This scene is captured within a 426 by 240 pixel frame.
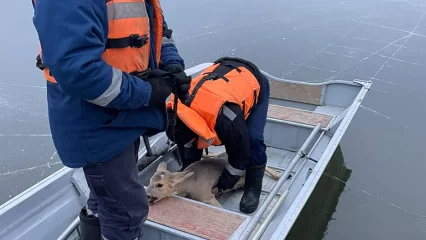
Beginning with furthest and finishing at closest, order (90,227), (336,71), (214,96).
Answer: (336,71), (214,96), (90,227)

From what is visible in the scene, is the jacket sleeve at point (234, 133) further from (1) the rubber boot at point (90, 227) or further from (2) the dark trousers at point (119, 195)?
(1) the rubber boot at point (90, 227)

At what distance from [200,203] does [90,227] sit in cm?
78

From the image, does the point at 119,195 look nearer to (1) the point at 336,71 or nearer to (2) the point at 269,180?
(2) the point at 269,180

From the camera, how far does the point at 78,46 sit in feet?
4.08

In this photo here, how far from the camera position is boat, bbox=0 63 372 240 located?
2264 millimetres

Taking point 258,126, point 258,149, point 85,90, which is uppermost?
point 85,90

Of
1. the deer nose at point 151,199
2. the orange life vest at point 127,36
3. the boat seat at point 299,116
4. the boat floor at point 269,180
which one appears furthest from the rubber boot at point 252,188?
the orange life vest at point 127,36

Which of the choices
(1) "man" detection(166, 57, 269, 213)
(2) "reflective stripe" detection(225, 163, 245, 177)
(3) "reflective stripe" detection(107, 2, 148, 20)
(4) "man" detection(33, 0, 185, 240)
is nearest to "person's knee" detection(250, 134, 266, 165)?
(1) "man" detection(166, 57, 269, 213)

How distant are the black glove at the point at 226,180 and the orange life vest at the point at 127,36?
1.35m

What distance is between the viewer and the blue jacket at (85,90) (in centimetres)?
123

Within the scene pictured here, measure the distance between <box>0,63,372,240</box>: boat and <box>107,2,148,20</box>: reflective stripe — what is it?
48.9 inches

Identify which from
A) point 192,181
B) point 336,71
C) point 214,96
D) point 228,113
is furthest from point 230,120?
point 336,71

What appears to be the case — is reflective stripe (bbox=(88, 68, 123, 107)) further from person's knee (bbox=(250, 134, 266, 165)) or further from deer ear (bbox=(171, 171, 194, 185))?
person's knee (bbox=(250, 134, 266, 165))

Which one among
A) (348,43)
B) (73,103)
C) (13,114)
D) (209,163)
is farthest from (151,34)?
(348,43)
